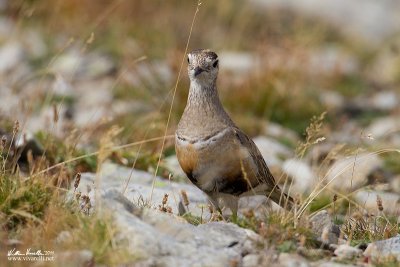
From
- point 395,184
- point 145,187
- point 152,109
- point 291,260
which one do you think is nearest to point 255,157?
point 145,187

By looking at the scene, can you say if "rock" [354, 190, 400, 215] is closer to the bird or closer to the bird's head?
the bird

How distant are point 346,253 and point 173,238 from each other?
1.01m

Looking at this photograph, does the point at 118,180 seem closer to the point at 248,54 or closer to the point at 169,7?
the point at 248,54

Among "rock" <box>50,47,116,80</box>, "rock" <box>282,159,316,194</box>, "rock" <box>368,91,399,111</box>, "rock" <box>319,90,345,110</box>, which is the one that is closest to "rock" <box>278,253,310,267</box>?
"rock" <box>282,159,316,194</box>

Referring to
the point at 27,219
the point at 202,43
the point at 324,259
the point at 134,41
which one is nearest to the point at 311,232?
the point at 324,259

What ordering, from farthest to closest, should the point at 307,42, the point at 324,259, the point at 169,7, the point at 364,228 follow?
the point at 169,7 < the point at 307,42 < the point at 364,228 < the point at 324,259

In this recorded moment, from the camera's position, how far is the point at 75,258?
174 inches

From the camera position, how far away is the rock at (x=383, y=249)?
4.96m

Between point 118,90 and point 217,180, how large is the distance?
5.60 metres

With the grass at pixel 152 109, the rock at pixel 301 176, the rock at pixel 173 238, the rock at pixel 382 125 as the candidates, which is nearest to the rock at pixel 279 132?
the grass at pixel 152 109

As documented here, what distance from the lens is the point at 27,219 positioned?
5.15 m

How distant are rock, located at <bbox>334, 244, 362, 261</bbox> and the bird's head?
78.9 inches

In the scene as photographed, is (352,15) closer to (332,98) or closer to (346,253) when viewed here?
(332,98)

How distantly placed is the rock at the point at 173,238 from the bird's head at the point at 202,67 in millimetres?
1551
